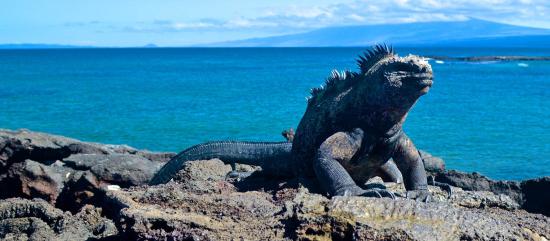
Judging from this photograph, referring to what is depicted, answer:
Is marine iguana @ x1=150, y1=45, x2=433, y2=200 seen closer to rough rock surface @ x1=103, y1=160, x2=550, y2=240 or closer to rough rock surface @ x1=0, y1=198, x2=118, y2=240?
rough rock surface @ x1=103, y1=160, x2=550, y2=240

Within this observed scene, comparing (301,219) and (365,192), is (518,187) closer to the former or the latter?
(365,192)

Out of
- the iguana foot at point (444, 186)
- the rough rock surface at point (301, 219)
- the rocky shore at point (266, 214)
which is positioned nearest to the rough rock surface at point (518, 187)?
the rocky shore at point (266, 214)

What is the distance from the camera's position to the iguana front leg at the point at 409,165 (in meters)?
5.13

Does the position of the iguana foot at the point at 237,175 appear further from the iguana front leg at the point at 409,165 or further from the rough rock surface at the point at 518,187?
the rough rock surface at the point at 518,187

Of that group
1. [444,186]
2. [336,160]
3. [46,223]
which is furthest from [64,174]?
[444,186]

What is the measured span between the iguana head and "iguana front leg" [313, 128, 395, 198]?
329 millimetres

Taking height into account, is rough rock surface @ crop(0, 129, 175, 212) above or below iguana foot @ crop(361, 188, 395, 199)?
below

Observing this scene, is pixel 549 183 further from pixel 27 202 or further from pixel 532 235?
pixel 27 202

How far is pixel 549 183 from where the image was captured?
656 centimetres

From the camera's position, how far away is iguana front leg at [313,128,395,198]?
15.2ft

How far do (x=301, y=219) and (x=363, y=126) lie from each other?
147cm

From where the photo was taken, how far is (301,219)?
3.67 meters

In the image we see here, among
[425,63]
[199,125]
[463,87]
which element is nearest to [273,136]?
[199,125]

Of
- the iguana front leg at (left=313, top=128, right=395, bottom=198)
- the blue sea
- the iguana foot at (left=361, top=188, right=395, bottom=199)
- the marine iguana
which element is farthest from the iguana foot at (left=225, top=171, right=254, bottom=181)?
the blue sea
